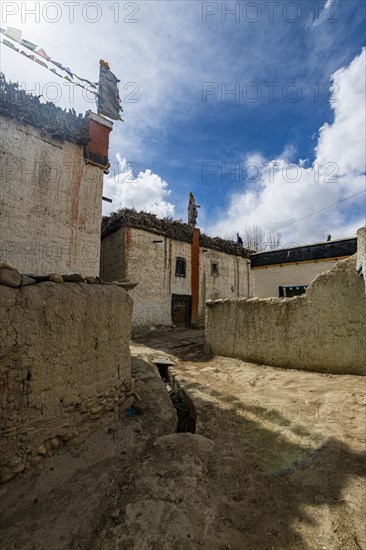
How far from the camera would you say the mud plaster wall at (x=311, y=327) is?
232 inches

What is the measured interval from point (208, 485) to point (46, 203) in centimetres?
896

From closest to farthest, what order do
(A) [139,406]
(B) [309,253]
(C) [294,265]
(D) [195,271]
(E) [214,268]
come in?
(A) [139,406], (B) [309,253], (C) [294,265], (D) [195,271], (E) [214,268]

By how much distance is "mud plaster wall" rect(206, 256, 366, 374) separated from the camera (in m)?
5.89

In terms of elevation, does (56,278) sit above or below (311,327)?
above

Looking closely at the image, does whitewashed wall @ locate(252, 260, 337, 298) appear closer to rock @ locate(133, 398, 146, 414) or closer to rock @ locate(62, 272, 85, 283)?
rock @ locate(133, 398, 146, 414)

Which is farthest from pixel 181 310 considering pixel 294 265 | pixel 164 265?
pixel 294 265

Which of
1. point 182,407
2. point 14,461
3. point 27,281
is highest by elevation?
point 27,281

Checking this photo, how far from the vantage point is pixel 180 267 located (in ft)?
53.5

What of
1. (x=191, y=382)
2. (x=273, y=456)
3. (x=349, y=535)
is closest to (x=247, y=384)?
(x=191, y=382)

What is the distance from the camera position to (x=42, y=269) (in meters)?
8.77

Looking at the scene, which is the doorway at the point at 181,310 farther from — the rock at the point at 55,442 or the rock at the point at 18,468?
the rock at the point at 18,468

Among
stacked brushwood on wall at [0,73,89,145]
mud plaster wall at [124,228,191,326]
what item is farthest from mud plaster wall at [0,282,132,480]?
mud plaster wall at [124,228,191,326]

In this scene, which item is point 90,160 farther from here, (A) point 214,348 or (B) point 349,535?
(B) point 349,535

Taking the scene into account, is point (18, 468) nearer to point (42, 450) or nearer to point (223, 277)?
point (42, 450)
